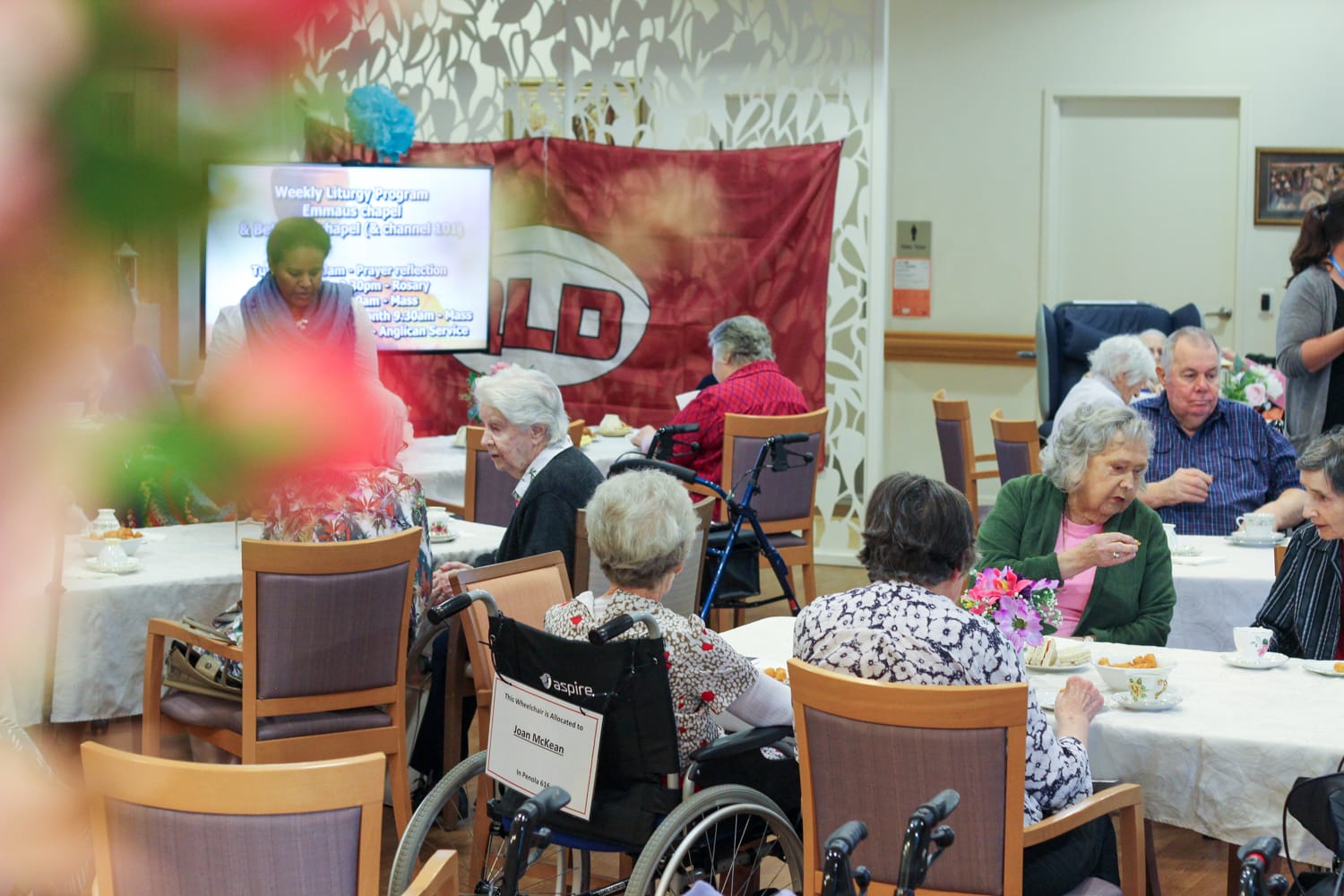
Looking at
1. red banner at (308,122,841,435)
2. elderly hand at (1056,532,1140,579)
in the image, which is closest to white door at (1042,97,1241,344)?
red banner at (308,122,841,435)

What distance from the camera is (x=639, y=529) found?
2.71 m

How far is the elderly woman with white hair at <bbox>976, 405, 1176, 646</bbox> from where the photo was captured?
10.9 feet

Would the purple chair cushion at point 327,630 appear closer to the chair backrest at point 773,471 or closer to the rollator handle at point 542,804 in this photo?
the rollator handle at point 542,804

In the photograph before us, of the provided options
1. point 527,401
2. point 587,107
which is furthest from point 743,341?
point 587,107

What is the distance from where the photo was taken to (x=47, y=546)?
28 cm

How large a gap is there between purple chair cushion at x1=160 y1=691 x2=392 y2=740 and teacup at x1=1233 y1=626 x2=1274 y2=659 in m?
1.85

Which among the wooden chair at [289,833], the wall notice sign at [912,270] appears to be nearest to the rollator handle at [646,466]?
the wooden chair at [289,833]

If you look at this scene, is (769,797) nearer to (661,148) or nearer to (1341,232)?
(1341,232)

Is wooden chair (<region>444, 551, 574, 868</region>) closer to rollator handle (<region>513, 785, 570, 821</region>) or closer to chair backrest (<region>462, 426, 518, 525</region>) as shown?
rollator handle (<region>513, 785, 570, 821</region>)

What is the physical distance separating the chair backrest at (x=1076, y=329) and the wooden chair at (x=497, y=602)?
15.3 feet

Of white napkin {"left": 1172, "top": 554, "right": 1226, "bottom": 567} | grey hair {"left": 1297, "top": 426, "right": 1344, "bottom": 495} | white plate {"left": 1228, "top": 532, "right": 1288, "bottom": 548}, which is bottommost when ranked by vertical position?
white napkin {"left": 1172, "top": 554, "right": 1226, "bottom": 567}

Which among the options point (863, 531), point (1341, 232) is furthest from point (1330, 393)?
point (863, 531)

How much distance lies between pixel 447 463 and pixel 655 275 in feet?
6.53

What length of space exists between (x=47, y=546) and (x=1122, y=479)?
330 centimetres
